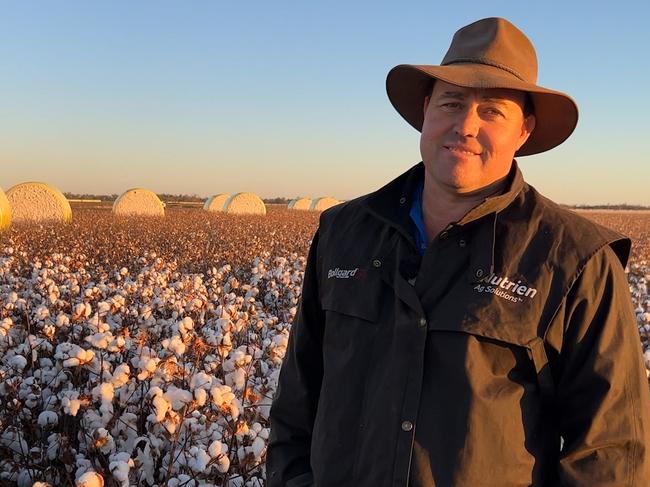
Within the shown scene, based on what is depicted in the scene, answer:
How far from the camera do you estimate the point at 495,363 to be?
6.20ft

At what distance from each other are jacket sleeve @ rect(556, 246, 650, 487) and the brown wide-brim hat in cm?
56

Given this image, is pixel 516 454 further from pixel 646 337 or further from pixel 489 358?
pixel 646 337

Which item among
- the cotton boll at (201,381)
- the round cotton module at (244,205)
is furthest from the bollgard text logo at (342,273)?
the round cotton module at (244,205)

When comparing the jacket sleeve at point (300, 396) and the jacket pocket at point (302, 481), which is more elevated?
the jacket sleeve at point (300, 396)

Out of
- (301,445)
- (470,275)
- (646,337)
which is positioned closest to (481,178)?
(470,275)

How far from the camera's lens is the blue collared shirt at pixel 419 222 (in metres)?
2.19

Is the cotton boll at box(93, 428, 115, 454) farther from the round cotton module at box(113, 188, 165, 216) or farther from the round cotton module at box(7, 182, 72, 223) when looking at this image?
the round cotton module at box(113, 188, 165, 216)

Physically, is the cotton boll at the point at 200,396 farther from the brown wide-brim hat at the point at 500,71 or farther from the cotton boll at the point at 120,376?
the brown wide-brim hat at the point at 500,71

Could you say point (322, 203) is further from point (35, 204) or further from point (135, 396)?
point (135, 396)

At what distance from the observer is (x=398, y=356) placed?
1.97 metres

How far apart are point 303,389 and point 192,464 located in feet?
3.91

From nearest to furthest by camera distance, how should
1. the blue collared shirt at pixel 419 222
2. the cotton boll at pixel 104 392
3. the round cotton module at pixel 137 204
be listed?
the blue collared shirt at pixel 419 222
the cotton boll at pixel 104 392
the round cotton module at pixel 137 204

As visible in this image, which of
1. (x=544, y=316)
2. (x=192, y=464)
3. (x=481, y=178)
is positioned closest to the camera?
(x=544, y=316)

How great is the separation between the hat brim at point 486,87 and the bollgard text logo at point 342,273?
685mm
